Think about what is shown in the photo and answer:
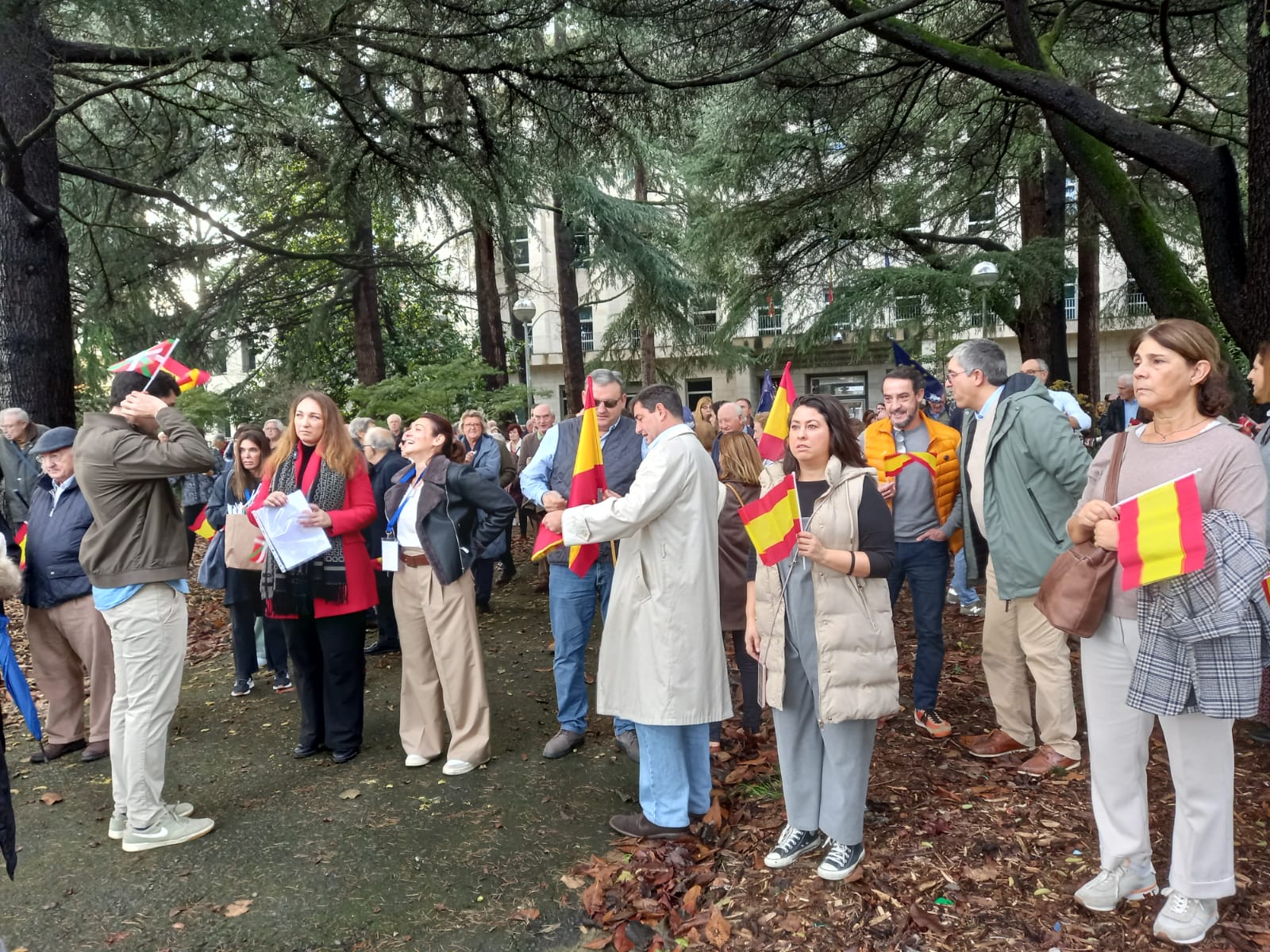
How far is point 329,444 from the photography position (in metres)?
5.21

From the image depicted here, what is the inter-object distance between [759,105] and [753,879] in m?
6.86

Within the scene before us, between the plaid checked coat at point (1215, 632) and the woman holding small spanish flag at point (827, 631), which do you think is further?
the woman holding small spanish flag at point (827, 631)

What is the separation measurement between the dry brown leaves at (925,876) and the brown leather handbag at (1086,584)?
1034mm

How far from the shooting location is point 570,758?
523cm

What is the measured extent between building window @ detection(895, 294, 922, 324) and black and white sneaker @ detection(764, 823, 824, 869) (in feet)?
36.7

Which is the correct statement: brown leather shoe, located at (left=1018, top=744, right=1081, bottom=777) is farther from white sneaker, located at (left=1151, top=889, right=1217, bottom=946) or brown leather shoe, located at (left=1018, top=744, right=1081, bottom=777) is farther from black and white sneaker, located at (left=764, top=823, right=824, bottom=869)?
white sneaker, located at (left=1151, top=889, right=1217, bottom=946)

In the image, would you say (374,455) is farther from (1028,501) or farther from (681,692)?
(1028,501)

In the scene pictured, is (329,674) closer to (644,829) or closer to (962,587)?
(644,829)

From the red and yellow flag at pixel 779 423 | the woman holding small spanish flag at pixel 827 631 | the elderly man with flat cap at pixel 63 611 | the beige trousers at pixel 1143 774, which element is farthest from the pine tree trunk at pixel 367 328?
the beige trousers at pixel 1143 774

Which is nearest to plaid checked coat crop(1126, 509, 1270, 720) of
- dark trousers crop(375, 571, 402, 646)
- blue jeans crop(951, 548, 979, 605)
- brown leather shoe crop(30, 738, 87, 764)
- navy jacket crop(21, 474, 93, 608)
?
blue jeans crop(951, 548, 979, 605)

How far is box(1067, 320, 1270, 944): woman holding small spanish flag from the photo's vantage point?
9.00 ft

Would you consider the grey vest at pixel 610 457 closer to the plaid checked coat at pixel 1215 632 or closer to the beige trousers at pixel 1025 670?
the beige trousers at pixel 1025 670

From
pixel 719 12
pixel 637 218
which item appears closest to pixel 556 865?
pixel 719 12

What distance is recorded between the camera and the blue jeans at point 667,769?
4090 millimetres
